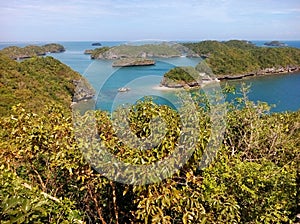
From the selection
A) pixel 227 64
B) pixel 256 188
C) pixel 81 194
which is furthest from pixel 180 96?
pixel 227 64

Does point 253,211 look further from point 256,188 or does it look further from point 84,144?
point 84,144

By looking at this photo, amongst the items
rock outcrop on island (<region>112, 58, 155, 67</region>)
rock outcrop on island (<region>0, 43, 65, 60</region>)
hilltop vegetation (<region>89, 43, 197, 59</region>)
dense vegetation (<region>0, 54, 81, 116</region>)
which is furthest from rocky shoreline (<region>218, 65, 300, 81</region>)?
hilltop vegetation (<region>89, 43, 197, 59</region>)

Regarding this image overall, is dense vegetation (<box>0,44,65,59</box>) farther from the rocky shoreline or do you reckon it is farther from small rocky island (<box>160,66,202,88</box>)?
small rocky island (<box>160,66,202,88</box>)

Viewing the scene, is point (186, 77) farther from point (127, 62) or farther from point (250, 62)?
point (250, 62)

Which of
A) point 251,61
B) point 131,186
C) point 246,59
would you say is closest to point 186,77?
point 131,186

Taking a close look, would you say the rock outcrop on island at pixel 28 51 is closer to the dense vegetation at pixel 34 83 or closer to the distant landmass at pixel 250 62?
the dense vegetation at pixel 34 83

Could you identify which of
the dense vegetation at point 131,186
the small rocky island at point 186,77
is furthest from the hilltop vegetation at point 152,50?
the dense vegetation at point 131,186

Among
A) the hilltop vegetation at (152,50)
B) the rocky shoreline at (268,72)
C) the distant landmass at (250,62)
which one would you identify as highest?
the hilltop vegetation at (152,50)
